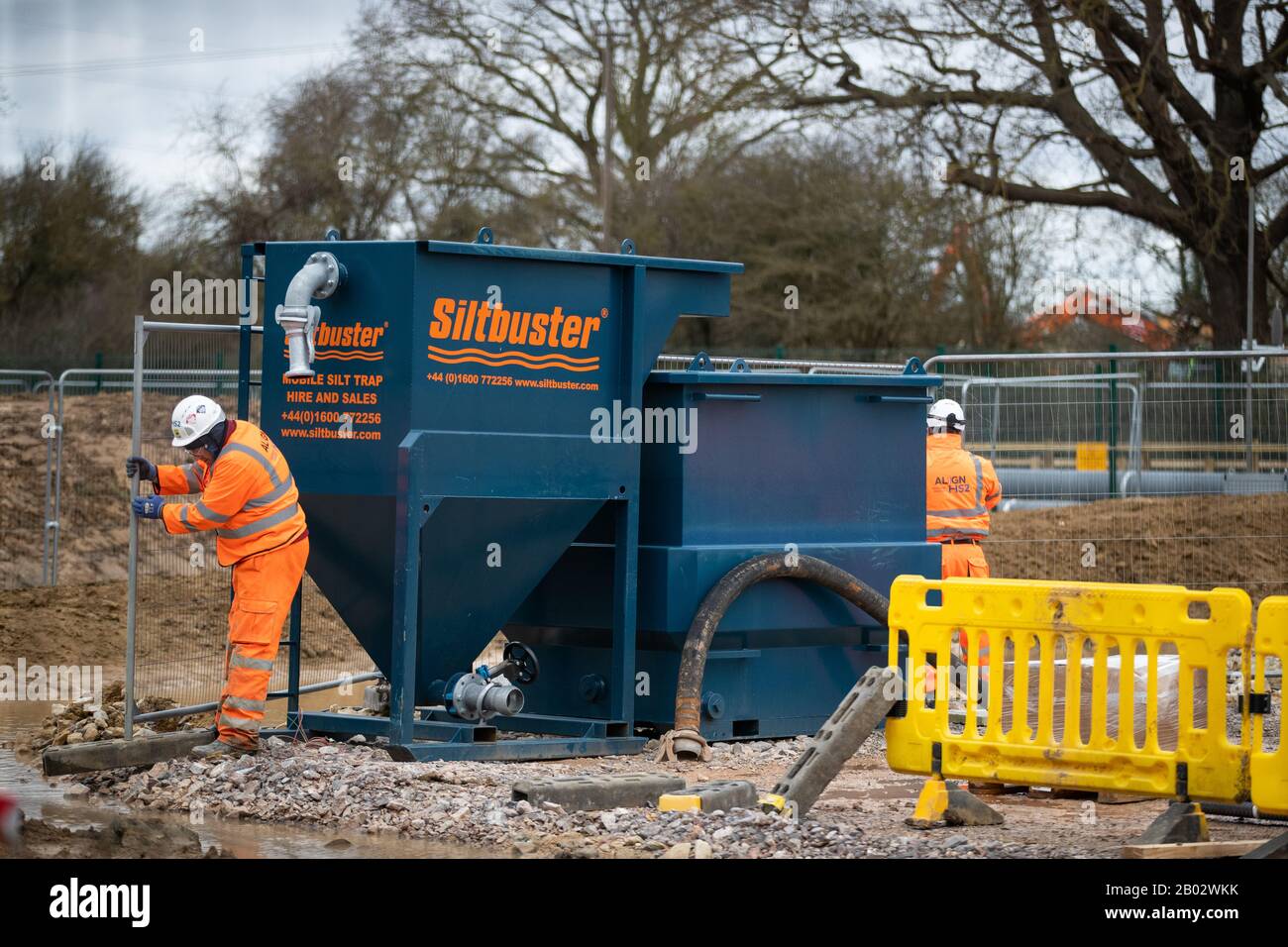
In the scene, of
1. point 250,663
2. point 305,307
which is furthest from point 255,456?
point 250,663

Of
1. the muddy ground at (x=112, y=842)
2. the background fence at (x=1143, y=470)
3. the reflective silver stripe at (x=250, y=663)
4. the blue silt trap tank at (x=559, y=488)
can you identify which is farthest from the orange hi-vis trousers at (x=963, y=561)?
the muddy ground at (x=112, y=842)

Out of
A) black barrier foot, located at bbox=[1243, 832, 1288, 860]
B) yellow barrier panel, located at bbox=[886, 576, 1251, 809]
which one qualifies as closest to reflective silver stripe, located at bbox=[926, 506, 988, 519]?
yellow barrier panel, located at bbox=[886, 576, 1251, 809]

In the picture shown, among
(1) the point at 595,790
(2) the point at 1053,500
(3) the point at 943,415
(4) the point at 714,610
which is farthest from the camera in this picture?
(2) the point at 1053,500

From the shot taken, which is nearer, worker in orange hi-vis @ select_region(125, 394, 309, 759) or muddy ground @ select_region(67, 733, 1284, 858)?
muddy ground @ select_region(67, 733, 1284, 858)

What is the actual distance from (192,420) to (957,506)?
16.7 feet

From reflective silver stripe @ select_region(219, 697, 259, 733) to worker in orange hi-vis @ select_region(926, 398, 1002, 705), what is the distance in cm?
469

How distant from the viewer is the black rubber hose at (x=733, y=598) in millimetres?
9086

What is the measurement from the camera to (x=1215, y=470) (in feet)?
52.1

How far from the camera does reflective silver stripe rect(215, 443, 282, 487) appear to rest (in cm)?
850

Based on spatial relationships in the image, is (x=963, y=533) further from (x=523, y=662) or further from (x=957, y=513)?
(x=523, y=662)

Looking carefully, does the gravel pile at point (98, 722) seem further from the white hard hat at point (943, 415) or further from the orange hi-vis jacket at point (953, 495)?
the white hard hat at point (943, 415)

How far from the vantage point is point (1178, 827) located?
649 centimetres

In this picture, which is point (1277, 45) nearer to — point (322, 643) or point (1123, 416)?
point (1123, 416)

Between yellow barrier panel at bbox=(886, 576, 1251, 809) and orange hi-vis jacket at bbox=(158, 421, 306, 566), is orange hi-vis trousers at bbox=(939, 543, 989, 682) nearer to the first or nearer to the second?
yellow barrier panel at bbox=(886, 576, 1251, 809)
